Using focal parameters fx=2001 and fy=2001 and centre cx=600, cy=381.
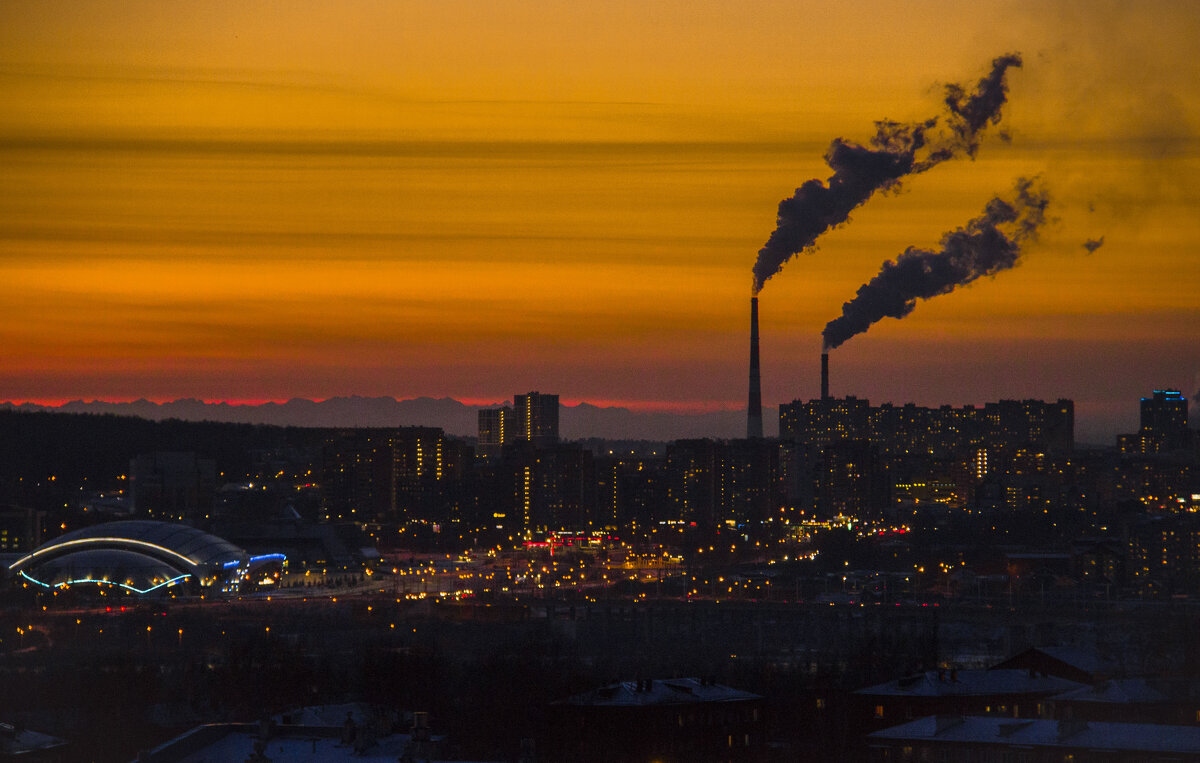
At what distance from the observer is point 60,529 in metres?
73.1

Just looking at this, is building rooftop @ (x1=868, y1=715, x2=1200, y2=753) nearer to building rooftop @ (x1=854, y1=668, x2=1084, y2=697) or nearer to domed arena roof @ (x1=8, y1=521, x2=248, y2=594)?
building rooftop @ (x1=854, y1=668, x2=1084, y2=697)

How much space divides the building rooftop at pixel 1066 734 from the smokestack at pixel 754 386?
4660 centimetres

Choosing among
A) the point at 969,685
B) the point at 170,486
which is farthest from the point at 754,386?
the point at 969,685

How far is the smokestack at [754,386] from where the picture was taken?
6775 cm

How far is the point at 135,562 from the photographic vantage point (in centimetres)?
5641

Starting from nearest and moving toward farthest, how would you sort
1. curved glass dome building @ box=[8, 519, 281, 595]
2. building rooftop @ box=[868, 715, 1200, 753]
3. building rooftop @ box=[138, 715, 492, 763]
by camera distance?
building rooftop @ box=[868, 715, 1200, 753], building rooftop @ box=[138, 715, 492, 763], curved glass dome building @ box=[8, 519, 281, 595]

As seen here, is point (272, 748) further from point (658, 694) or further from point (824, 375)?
point (824, 375)

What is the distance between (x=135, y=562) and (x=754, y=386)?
2636 cm

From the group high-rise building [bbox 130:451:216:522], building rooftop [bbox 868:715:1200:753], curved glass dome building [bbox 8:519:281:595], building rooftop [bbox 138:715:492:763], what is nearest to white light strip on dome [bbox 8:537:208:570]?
curved glass dome building [bbox 8:519:281:595]

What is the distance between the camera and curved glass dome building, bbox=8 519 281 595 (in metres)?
55.6

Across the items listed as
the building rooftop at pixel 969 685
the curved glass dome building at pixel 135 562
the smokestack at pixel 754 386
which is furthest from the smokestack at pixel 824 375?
the building rooftop at pixel 969 685

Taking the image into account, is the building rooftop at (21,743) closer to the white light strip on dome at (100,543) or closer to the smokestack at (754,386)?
the white light strip on dome at (100,543)

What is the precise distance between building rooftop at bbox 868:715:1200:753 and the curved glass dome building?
1509 inches

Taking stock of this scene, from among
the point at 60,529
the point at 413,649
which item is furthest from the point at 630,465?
the point at 413,649
